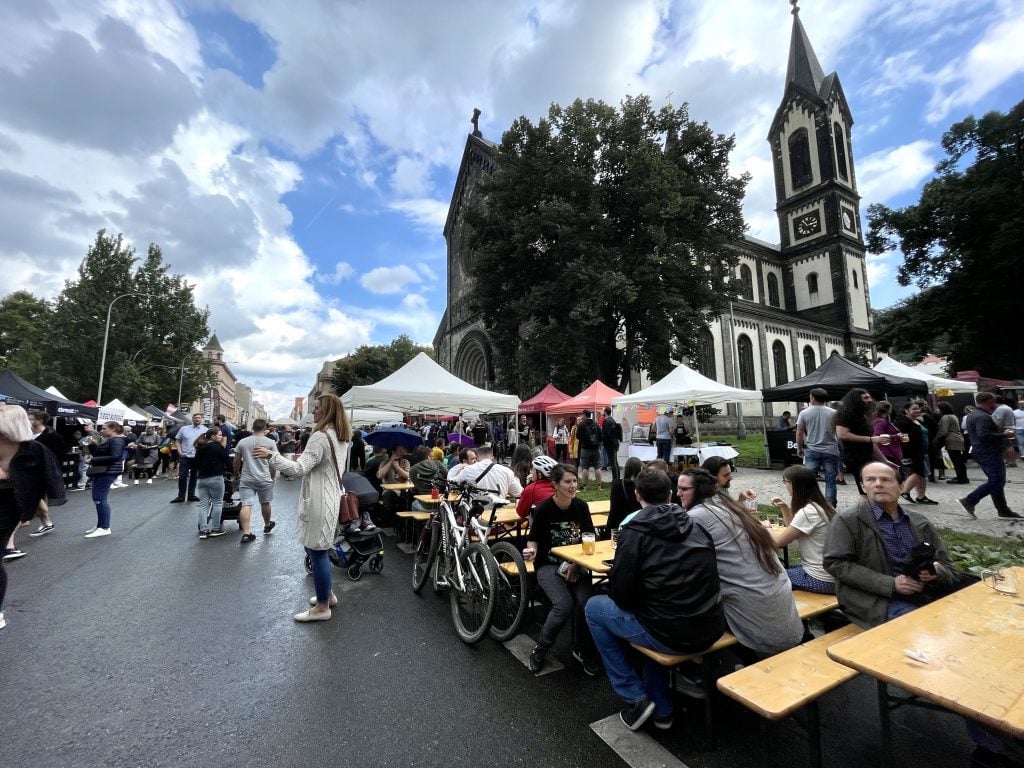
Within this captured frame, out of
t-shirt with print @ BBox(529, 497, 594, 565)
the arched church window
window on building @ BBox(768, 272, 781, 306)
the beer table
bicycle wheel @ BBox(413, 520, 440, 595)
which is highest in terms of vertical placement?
the arched church window

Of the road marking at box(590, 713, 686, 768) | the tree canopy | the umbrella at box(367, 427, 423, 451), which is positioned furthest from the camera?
the tree canopy

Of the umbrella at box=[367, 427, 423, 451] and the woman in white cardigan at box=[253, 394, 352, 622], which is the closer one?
the woman in white cardigan at box=[253, 394, 352, 622]

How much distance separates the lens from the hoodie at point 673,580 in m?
2.42

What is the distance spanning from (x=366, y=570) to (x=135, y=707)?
2.92 m

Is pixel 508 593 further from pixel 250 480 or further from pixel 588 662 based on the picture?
pixel 250 480

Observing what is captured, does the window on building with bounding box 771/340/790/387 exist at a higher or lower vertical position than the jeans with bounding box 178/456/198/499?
higher

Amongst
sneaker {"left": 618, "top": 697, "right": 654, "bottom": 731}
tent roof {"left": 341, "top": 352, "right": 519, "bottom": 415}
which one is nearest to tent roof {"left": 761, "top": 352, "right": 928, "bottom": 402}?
tent roof {"left": 341, "top": 352, "right": 519, "bottom": 415}

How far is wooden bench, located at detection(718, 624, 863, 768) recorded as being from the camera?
193cm

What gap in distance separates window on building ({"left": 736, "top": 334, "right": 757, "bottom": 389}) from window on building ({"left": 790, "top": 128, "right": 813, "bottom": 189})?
62.8 feet

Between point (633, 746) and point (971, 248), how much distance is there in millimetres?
29987

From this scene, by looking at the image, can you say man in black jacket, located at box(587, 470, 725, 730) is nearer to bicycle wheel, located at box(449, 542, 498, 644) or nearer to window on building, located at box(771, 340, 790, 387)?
bicycle wheel, located at box(449, 542, 498, 644)

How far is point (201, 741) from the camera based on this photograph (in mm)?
2559

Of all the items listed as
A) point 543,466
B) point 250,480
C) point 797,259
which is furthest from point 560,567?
point 797,259

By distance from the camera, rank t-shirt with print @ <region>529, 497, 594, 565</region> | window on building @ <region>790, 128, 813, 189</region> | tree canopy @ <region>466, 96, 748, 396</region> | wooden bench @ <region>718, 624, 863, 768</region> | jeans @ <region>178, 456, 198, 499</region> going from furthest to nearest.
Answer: window on building @ <region>790, 128, 813, 189</region>, tree canopy @ <region>466, 96, 748, 396</region>, jeans @ <region>178, 456, 198, 499</region>, t-shirt with print @ <region>529, 497, 594, 565</region>, wooden bench @ <region>718, 624, 863, 768</region>
